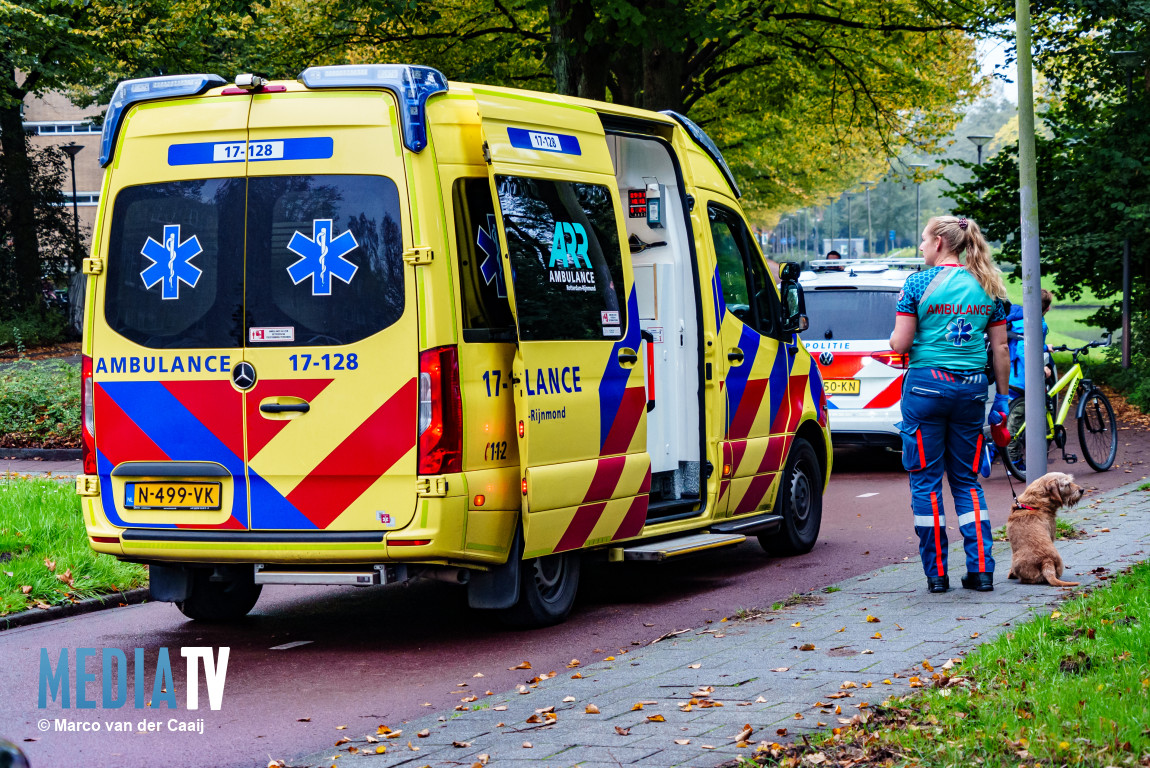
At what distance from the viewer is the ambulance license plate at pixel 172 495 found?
265 inches

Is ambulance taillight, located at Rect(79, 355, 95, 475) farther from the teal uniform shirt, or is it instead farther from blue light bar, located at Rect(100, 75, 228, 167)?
the teal uniform shirt

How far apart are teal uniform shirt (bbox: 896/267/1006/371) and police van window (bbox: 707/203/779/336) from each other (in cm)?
174

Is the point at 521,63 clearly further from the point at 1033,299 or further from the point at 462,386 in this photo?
the point at 462,386

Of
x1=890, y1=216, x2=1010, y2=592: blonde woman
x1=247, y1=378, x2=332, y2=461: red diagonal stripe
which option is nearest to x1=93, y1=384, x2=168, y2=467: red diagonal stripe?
x1=247, y1=378, x2=332, y2=461: red diagonal stripe

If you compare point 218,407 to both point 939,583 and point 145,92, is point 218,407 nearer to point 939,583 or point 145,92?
point 145,92

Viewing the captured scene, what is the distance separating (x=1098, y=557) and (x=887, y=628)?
2.47 m

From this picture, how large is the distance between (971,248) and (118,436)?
4605mm

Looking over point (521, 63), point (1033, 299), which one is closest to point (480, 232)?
point (1033, 299)

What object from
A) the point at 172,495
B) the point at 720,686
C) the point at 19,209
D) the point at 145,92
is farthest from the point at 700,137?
the point at 19,209

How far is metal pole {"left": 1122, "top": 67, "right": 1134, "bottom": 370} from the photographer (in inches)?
858

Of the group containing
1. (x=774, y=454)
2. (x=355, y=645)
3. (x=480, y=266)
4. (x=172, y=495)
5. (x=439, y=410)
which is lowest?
(x=355, y=645)

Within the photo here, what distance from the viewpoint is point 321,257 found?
662 cm

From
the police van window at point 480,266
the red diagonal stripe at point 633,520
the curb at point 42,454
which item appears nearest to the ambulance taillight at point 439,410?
the police van window at point 480,266

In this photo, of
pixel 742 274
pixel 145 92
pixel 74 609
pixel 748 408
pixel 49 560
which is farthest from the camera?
pixel 742 274
